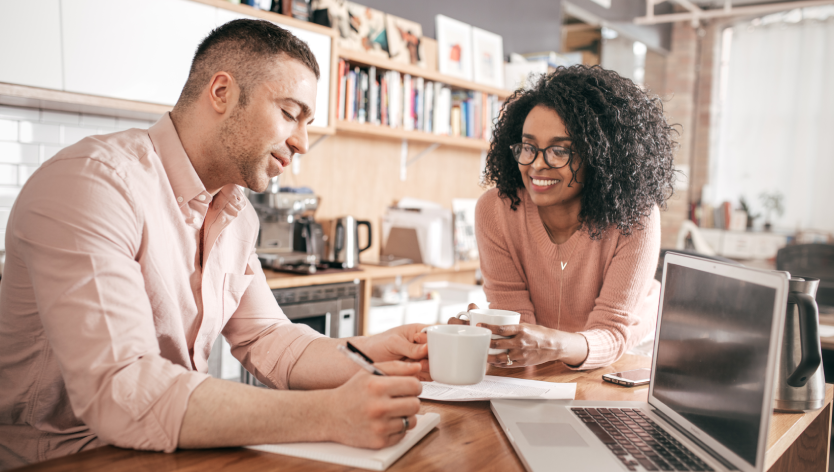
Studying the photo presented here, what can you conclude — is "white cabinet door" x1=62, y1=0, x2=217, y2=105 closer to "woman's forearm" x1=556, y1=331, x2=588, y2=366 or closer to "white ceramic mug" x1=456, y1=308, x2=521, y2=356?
"white ceramic mug" x1=456, y1=308, x2=521, y2=356

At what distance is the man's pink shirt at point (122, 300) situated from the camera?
82cm

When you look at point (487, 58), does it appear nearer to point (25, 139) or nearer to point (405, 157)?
point (405, 157)

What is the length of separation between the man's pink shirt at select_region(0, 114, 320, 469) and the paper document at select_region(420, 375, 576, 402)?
0.28m

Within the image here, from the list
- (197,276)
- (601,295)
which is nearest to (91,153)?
(197,276)

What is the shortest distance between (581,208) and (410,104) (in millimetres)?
1889

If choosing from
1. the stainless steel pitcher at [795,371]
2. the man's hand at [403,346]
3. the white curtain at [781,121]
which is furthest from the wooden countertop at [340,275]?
the white curtain at [781,121]

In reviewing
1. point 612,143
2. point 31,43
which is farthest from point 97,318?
point 31,43

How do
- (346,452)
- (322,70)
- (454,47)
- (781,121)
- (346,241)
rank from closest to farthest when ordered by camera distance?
(346,452), (322,70), (346,241), (454,47), (781,121)

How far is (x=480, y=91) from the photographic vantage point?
12.6 ft

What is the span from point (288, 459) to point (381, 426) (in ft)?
0.43

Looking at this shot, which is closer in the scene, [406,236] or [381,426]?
[381,426]

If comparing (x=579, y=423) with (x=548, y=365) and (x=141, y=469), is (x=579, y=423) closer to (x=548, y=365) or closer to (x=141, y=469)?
(x=548, y=365)

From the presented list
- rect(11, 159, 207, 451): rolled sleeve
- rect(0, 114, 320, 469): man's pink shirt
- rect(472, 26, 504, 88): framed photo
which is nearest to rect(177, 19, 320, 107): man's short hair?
rect(0, 114, 320, 469): man's pink shirt

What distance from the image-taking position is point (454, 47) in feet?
12.5
